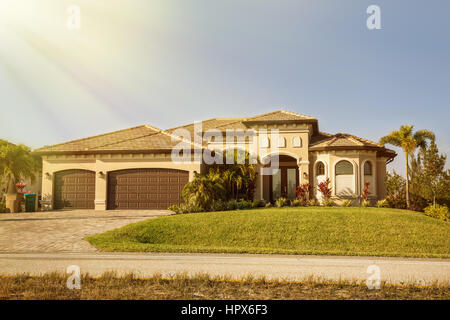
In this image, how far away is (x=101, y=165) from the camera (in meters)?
22.7

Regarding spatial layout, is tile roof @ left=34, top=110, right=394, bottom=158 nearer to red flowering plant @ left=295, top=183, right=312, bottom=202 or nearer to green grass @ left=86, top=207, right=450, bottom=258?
red flowering plant @ left=295, top=183, right=312, bottom=202

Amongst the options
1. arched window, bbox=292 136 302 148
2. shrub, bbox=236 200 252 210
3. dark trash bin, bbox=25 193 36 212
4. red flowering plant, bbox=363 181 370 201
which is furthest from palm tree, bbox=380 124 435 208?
dark trash bin, bbox=25 193 36 212

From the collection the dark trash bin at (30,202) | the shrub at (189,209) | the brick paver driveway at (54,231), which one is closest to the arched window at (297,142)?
the shrub at (189,209)

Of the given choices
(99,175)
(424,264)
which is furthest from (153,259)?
(99,175)

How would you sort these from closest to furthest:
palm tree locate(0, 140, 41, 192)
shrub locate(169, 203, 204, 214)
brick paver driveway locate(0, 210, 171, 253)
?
brick paver driveway locate(0, 210, 171, 253) < shrub locate(169, 203, 204, 214) < palm tree locate(0, 140, 41, 192)

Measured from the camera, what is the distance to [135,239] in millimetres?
13070

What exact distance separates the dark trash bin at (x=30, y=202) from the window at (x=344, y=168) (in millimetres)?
20694

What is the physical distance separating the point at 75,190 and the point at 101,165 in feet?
8.52

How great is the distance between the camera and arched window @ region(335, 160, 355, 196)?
75.2ft

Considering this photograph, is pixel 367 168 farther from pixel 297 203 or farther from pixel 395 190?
pixel 395 190

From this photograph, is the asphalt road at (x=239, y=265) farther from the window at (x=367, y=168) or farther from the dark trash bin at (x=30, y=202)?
the window at (x=367, y=168)

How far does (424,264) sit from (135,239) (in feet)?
32.2

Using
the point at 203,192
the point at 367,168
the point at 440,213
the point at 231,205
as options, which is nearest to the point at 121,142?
the point at 203,192
